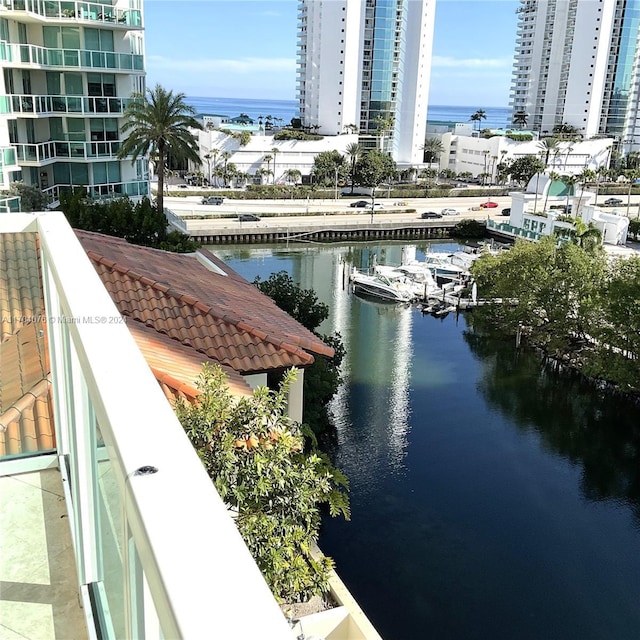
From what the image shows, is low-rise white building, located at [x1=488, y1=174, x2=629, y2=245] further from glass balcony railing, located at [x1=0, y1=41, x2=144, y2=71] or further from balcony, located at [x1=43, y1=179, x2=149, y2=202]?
glass balcony railing, located at [x1=0, y1=41, x2=144, y2=71]

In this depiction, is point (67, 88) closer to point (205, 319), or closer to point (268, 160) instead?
point (205, 319)

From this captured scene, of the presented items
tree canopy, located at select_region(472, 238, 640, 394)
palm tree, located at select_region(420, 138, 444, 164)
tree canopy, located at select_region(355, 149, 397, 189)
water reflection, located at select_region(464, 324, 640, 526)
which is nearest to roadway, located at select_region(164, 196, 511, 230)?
tree canopy, located at select_region(355, 149, 397, 189)

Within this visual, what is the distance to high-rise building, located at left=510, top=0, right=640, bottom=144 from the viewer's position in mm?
103688

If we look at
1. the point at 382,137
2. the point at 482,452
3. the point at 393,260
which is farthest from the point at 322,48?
the point at 482,452

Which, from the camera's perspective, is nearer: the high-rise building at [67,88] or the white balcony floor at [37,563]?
the white balcony floor at [37,563]

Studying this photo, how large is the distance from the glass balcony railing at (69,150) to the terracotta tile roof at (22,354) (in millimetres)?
26193

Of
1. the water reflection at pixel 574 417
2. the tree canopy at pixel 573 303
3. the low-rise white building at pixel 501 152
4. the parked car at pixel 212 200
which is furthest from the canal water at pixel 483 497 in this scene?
the low-rise white building at pixel 501 152

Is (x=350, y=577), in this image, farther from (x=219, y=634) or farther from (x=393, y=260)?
(x=393, y=260)

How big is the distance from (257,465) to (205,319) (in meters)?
4.65

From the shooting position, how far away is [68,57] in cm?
2931

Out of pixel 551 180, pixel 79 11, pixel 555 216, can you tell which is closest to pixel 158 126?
pixel 79 11

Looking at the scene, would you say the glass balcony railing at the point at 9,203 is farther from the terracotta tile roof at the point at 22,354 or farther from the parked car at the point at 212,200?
the parked car at the point at 212,200

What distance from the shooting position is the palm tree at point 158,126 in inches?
1208

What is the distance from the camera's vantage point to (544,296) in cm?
2942
